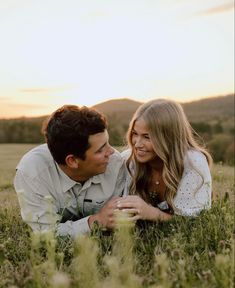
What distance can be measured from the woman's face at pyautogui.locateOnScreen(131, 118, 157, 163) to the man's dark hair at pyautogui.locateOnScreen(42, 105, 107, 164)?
0.37m

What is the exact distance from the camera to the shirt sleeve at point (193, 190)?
15.9 ft

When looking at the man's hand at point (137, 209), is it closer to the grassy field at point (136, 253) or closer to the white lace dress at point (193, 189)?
the grassy field at point (136, 253)

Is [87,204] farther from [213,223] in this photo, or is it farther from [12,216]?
[213,223]

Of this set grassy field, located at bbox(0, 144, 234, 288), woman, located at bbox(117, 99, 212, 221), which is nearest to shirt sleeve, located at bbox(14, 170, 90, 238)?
grassy field, located at bbox(0, 144, 234, 288)

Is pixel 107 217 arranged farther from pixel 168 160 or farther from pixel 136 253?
pixel 168 160

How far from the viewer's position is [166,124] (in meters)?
4.88

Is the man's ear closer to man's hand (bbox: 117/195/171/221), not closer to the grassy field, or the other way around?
man's hand (bbox: 117/195/171/221)

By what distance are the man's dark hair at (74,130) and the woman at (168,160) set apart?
1.47 feet

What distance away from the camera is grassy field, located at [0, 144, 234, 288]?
2.78 meters

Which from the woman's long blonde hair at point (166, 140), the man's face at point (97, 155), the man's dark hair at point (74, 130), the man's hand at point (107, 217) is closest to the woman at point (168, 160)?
the woman's long blonde hair at point (166, 140)

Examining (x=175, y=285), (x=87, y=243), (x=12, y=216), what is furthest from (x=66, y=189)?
(x=87, y=243)

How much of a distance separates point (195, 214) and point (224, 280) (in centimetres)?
210

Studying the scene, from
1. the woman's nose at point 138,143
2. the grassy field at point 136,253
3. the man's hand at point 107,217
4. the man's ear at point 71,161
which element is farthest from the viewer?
the woman's nose at point 138,143

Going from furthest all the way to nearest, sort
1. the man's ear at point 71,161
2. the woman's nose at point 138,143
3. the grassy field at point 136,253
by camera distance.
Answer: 1. the woman's nose at point 138,143
2. the man's ear at point 71,161
3. the grassy field at point 136,253
